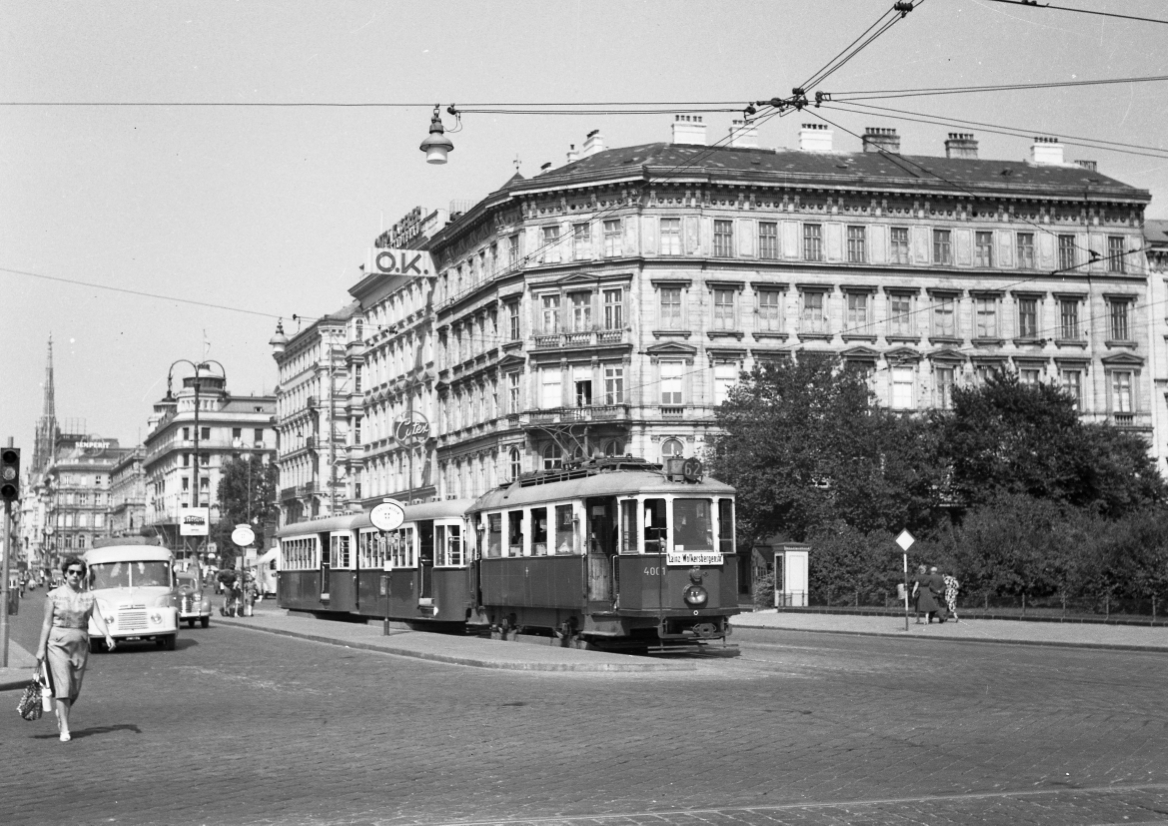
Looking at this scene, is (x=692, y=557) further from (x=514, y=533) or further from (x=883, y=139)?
(x=883, y=139)

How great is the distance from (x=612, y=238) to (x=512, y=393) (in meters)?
8.67

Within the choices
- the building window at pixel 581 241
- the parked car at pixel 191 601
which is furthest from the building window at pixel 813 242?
the parked car at pixel 191 601

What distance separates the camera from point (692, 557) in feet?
83.0

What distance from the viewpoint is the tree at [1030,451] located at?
6219 cm

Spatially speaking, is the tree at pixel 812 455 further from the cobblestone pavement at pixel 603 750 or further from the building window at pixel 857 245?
the cobblestone pavement at pixel 603 750

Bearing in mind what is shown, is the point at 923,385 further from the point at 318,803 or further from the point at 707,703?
the point at 318,803

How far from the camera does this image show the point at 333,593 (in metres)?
43.3

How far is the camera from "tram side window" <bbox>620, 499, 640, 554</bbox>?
25609mm

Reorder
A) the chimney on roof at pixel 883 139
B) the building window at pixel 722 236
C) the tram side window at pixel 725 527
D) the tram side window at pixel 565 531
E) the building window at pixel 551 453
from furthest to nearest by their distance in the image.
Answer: the chimney on roof at pixel 883 139 → the building window at pixel 722 236 → the building window at pixel 551 453 → the tram side window at pixel 565 531 → the tram side window at pixel 725 527

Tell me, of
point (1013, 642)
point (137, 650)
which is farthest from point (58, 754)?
point (1013, 642)

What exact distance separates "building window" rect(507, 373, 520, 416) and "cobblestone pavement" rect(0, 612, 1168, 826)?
49.1 m

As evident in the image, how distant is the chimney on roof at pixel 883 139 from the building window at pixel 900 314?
8.37m

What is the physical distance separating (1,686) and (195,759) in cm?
913

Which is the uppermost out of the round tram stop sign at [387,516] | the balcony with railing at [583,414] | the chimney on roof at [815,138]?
the chimney on roof at [815,138]
